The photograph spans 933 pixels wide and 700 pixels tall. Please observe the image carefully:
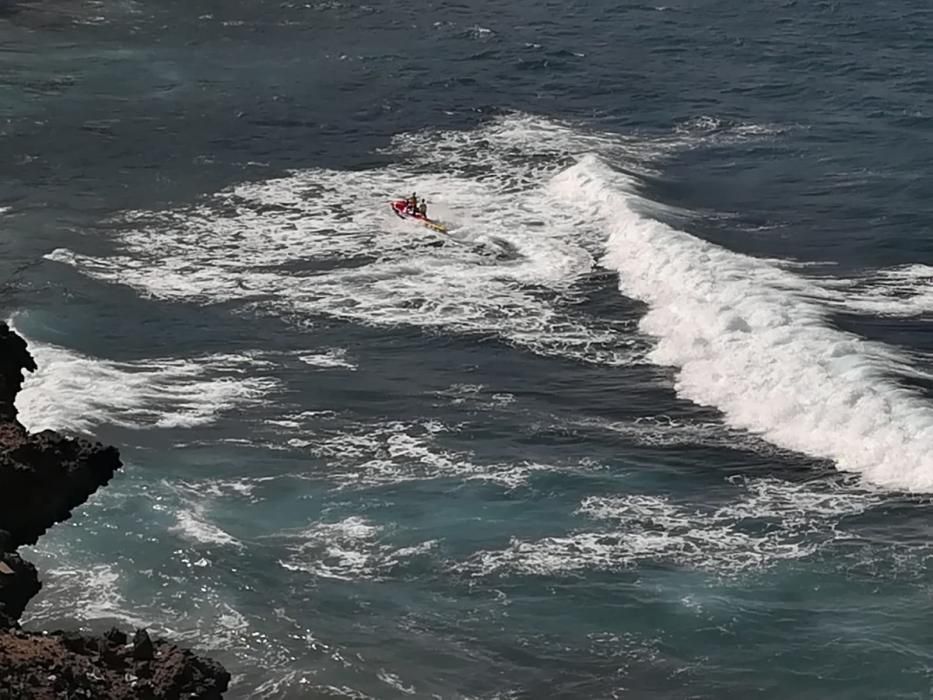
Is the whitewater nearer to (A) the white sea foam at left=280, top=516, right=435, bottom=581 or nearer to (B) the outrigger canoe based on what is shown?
(B) the outrigger canoe

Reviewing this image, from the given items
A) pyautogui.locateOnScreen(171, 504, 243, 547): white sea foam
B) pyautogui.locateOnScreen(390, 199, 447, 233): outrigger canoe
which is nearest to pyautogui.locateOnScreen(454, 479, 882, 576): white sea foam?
pyautogui.locateOnScreen(171, 504, 243, 547): white sea foam

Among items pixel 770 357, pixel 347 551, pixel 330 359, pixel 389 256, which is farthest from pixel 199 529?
pixel 389 256

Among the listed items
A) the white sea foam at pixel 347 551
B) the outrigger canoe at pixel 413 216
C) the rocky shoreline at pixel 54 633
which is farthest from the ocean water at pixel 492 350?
the rocky shoreline at pixel 54 633

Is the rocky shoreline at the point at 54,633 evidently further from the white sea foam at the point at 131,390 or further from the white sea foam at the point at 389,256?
the white sea foam at the point at 389,256

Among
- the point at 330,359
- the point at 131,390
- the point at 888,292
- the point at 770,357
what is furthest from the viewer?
the point at 888,292

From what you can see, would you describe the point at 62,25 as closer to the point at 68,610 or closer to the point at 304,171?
the point at 304,171

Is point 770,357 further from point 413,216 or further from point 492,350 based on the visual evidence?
point 413,216

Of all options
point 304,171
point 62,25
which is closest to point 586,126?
point 304,171
